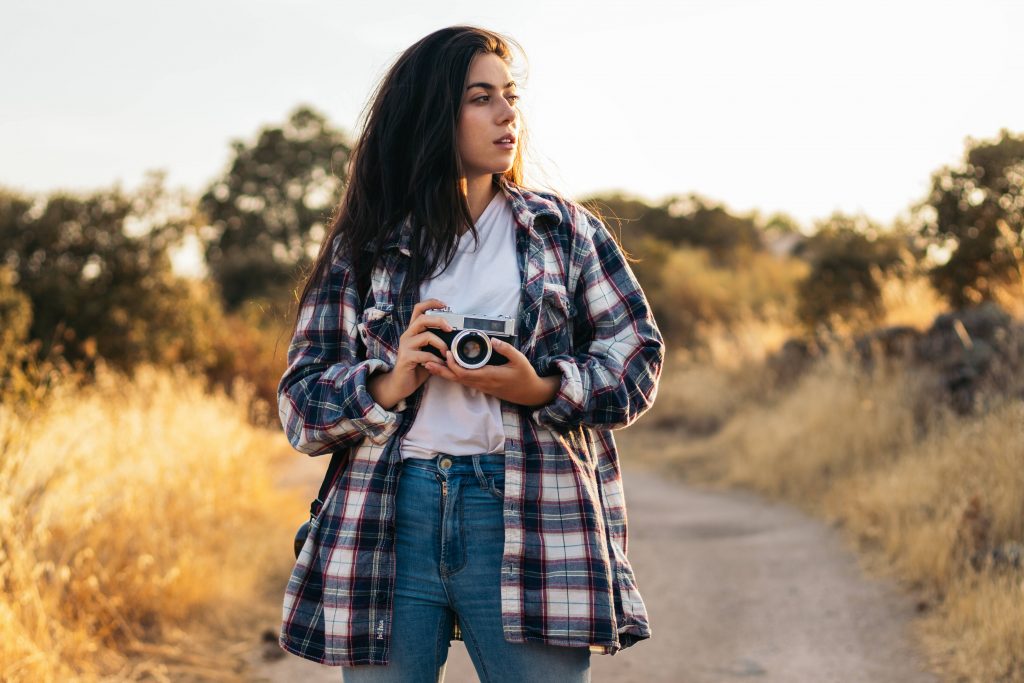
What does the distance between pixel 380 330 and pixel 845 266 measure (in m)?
10.8

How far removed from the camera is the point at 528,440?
196 centimetres

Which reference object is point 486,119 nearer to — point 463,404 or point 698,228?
point 463,404

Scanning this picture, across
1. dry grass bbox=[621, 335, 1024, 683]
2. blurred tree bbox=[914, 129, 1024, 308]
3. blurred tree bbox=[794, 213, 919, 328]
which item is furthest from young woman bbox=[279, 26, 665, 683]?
blurred tree bbox=[794, 213, 919, 328]

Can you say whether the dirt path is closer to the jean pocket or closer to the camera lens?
the jean pocket

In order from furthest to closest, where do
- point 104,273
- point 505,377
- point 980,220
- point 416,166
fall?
point 104,273
point 980,220
point 416,166
point 505,377

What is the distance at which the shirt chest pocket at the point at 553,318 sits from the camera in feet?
6.66

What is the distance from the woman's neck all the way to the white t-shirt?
0.02 meters

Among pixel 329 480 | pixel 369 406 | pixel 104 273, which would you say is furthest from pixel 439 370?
pixel 104 273

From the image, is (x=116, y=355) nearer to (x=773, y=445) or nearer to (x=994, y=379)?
(x=773, y=445)

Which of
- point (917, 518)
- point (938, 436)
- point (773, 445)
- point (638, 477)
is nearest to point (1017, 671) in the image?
point (917, 518)

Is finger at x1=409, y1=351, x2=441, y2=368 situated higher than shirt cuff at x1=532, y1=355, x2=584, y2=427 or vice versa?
finger at x1=409, y1=351, x2=441, y2=368

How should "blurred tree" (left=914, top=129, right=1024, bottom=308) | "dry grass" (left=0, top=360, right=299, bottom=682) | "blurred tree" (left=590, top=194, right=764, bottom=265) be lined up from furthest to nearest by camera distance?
"blurred tree" (left=590, top=194, right=764, bottom=265)
"blurred tree" (left=914, top=129, right=1024, bottom=308)
"dry grass" (left=0, top=360, right=299, bottom=682)

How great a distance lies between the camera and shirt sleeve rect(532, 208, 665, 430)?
→ 6.39 feet

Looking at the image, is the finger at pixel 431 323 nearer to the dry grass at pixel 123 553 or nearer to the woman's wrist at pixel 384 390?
the woman's wrist at pixel 384 390
